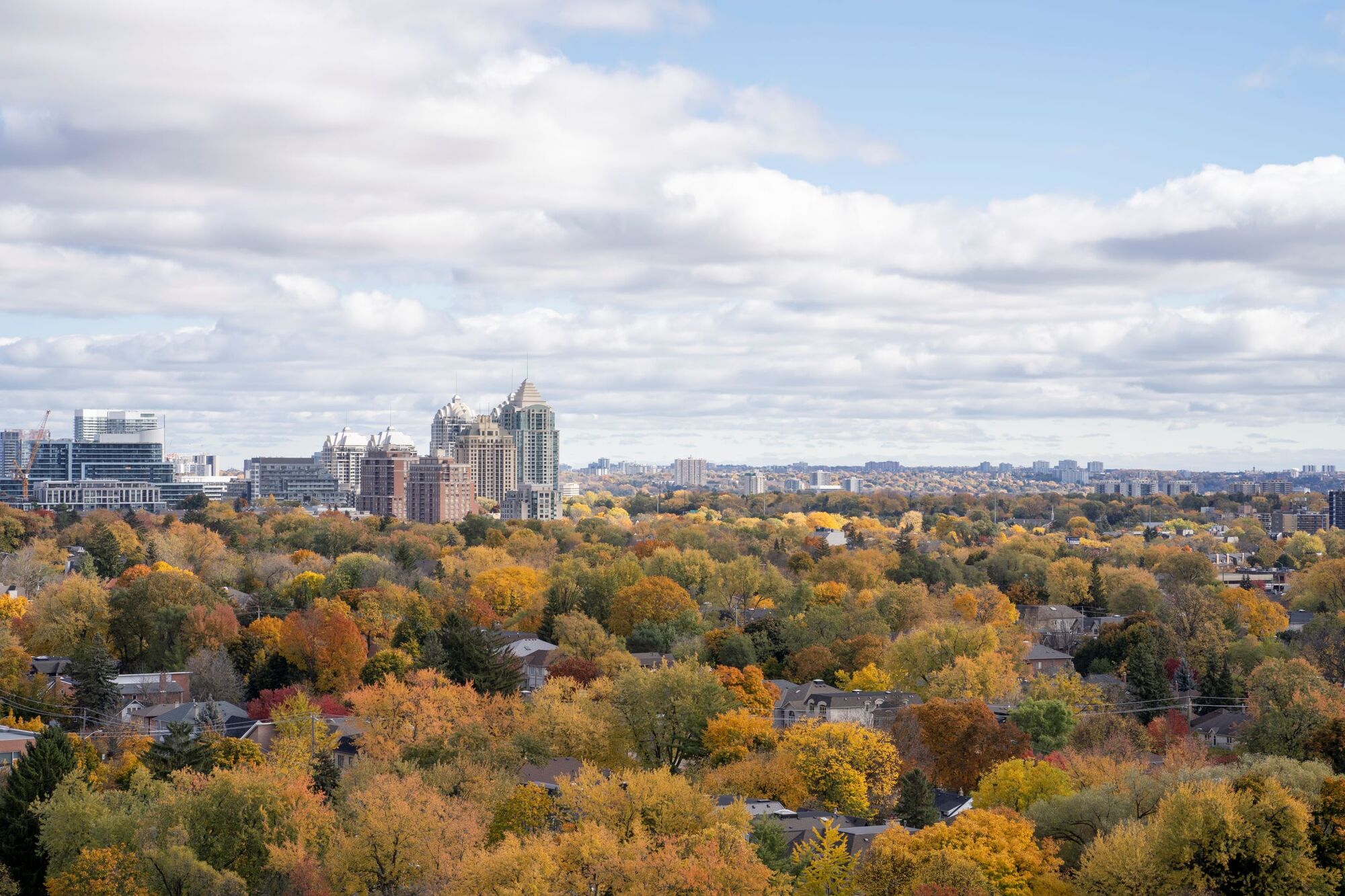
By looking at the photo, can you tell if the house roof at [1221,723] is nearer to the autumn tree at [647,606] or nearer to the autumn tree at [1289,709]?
the autumn tree at [1289,709]

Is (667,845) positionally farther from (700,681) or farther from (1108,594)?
(1108,594)

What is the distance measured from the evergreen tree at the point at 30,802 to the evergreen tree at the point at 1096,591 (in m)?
72.7

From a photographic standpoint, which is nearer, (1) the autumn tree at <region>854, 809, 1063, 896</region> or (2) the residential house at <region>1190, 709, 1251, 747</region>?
(1) the autumn tree at <region>854, 809, 1063, 896</region>

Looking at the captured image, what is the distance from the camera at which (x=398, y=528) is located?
479 ft

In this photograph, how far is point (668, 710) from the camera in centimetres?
5419

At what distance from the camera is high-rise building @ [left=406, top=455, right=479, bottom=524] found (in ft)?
621

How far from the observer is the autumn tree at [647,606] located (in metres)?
83.0

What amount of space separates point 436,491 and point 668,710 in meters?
138

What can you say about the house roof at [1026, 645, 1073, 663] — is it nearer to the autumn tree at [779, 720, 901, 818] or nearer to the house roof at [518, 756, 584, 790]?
the autumn tree at [779, 720, 901, 818]

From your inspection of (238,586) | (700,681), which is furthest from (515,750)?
(238,586)

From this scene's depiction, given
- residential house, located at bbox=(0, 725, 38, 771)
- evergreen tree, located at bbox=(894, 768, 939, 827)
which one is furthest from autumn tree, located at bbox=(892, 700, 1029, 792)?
residential house, located at bbox=(0, 725, 38, 771)

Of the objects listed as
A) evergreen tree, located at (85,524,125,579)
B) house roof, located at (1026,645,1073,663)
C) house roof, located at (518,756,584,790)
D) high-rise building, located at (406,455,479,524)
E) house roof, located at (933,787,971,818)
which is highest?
high-rise building, located at (406,455,479,524)

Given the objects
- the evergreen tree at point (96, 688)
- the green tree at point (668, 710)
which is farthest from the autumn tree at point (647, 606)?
the evergreen tree at point (96, 688)

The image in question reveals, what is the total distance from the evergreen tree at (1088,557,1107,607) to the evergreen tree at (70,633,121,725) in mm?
63444
